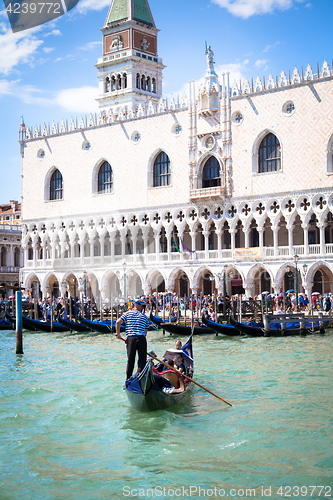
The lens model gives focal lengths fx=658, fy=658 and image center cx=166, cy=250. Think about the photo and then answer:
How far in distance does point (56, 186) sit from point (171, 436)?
20.3 meters

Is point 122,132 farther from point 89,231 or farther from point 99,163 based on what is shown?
point 89,231

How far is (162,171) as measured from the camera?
2209 centimetres

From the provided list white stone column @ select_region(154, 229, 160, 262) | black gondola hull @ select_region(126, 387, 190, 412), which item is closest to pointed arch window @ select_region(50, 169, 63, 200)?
white stone column @ select_region(154, 229, 160, 262)

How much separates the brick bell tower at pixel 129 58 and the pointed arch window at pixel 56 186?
22.7 feet

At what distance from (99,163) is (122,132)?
1.48 metres

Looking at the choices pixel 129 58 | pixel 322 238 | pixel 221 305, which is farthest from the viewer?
pixel 129 58

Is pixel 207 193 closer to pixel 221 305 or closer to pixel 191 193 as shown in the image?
pixel 191 193

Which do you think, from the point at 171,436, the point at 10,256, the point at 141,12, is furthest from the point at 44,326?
the point at 141,12

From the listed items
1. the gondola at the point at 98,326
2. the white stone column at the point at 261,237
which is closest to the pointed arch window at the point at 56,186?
the white stone column at the point at 261,237

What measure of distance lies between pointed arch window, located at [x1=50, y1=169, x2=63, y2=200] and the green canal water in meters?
15.8

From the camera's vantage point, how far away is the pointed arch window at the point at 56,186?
25.0 metres

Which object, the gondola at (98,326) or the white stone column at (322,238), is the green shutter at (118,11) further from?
the gondola at (98,326)

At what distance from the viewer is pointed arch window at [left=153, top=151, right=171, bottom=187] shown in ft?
72.0

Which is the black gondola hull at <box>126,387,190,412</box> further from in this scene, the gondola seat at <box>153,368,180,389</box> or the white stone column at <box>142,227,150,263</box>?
the white stone column at <box>142,227,150,263</box>
